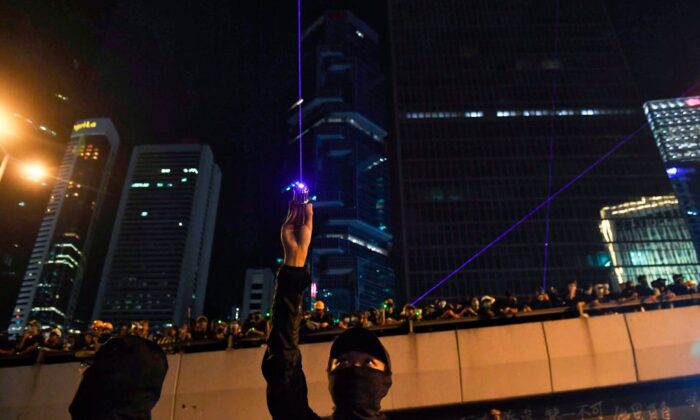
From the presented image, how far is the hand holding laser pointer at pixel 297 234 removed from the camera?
2270 mm

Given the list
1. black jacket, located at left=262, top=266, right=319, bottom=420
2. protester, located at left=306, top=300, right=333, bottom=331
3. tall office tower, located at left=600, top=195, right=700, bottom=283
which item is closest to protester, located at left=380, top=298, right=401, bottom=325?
protester, located at left=306, top=300, right=333, bottom=331

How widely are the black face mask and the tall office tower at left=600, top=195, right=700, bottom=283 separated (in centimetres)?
8082

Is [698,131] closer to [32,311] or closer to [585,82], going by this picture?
[585,82]

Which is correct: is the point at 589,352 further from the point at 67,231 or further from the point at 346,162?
the point at 67,231

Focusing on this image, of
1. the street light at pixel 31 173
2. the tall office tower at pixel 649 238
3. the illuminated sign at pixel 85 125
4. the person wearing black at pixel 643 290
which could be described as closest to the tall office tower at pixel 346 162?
the street light at pixel 31 173

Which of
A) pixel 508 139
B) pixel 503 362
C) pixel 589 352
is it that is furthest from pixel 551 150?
pixel 503 362

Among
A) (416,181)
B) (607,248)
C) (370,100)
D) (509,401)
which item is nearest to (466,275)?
(416,181)

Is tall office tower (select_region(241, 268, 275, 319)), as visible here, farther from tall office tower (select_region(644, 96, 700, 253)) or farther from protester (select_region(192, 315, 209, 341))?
protester (select_region(192, 315, 209, 341))

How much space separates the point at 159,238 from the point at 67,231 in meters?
32.8

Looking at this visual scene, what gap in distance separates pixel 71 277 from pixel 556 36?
160242 millimetres

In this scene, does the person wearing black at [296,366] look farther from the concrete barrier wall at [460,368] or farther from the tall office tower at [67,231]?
the tall office tower at [67,231]

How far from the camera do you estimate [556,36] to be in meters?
87.5

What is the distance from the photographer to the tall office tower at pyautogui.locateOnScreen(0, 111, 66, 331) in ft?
187

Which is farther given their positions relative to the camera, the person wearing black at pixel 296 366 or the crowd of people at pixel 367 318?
the crowd of people at pixel 367 318
